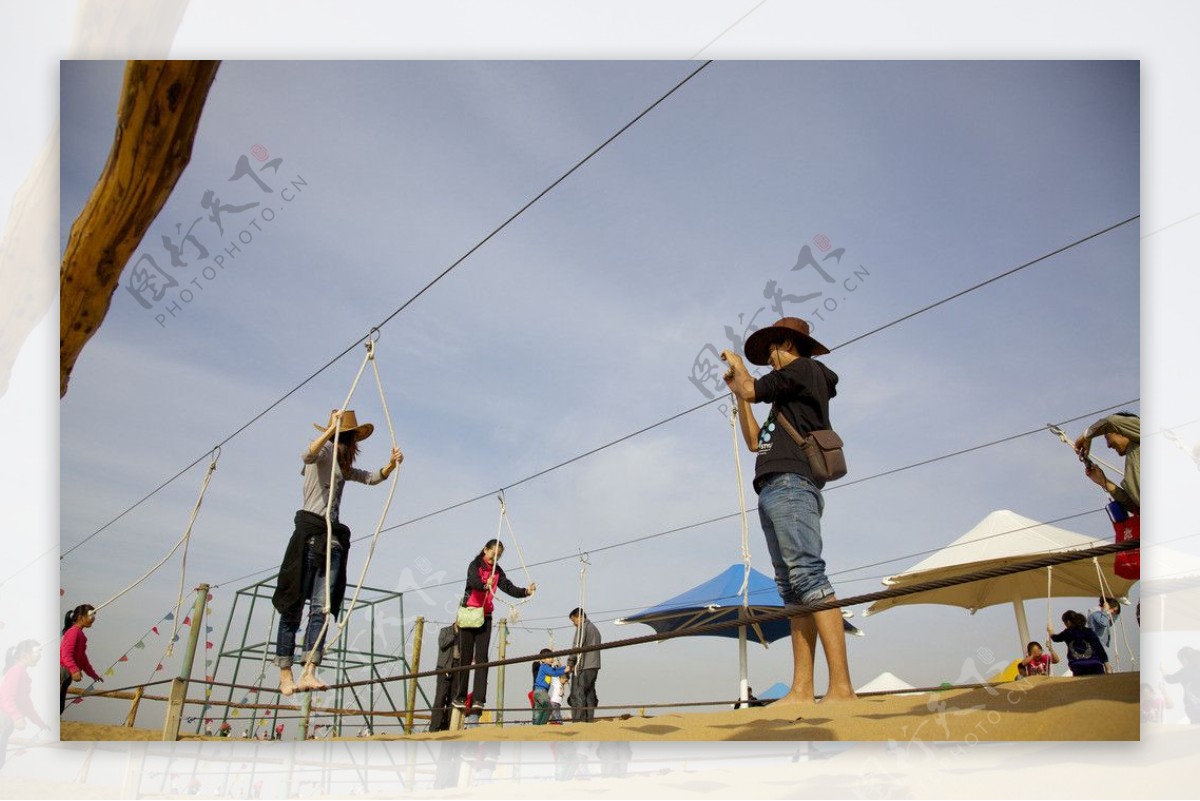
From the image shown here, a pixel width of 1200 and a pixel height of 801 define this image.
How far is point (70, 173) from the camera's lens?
272cm

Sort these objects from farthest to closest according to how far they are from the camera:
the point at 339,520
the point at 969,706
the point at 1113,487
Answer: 1. the point at 339,520
2. the point at 1113,487
3. the point at 969,706

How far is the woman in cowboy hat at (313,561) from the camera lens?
2826 mm

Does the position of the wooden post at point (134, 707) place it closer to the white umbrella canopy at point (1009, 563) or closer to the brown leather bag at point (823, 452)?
the brown leather bag at point (823, 452)

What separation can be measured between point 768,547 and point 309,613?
1.61 m

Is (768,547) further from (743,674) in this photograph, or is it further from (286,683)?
(286,683)

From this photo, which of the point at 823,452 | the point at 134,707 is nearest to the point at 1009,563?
the point at 823,452

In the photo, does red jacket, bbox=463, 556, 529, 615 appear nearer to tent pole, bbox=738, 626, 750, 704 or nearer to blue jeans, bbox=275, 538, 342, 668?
blue jeans, bbox=275, 538, 342, 668

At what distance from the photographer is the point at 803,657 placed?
6.68 feet

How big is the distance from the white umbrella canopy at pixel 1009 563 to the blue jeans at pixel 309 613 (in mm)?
1952

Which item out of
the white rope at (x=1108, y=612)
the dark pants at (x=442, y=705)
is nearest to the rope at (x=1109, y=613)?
the white rope at (x=1108, y=612)

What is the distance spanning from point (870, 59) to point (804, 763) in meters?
2.05

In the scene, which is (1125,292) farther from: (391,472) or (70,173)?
(70,173)

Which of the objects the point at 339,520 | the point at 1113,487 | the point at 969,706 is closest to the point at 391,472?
the point at 339,520

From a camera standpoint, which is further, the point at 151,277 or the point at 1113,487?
the point at 151,277
